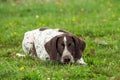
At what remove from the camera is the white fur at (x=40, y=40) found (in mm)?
8977

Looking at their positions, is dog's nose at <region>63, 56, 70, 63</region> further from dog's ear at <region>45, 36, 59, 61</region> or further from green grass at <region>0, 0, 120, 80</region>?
dog's ear at <region>45, 36, 59, 61</region>

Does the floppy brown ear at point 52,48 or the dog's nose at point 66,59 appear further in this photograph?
the floppy brown ear at point 52,48

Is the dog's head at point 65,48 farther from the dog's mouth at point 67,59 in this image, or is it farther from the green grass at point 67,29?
the green grass at point 67,29

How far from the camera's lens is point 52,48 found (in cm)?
853

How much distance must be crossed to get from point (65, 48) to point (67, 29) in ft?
11.3

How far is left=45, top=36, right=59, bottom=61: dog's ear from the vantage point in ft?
28.0

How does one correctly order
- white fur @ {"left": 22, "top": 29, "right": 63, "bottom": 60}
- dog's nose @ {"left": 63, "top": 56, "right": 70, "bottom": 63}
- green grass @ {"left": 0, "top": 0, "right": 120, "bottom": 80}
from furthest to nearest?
white fur @ {"left": 22, "top": 29, "right": 63, "bottom": 60} < dog's nose @ {"left": 63, "top": 56, "right": 70, "bottom": 63} < green grass @ {"left": 0, "top": 0, "right": 120, "bottom": 80}

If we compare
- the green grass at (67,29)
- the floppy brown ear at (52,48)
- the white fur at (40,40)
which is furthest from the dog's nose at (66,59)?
the white fur at (40,40)

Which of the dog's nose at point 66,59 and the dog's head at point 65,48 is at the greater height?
the dog's head at point 65,48

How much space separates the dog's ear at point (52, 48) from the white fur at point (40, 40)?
23 cm

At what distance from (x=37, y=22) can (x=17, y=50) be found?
268 cm

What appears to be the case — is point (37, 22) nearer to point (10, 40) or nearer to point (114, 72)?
point (10, 40)

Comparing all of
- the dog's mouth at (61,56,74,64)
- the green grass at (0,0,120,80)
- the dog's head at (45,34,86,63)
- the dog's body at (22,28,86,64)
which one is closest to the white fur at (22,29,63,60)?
the dog's body at (22,28,86,64)

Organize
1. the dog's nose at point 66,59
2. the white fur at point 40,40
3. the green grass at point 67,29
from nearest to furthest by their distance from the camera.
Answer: the green grass at point 67,29 < the dog's nose at point 66,59 < the white fur at point 40,40
